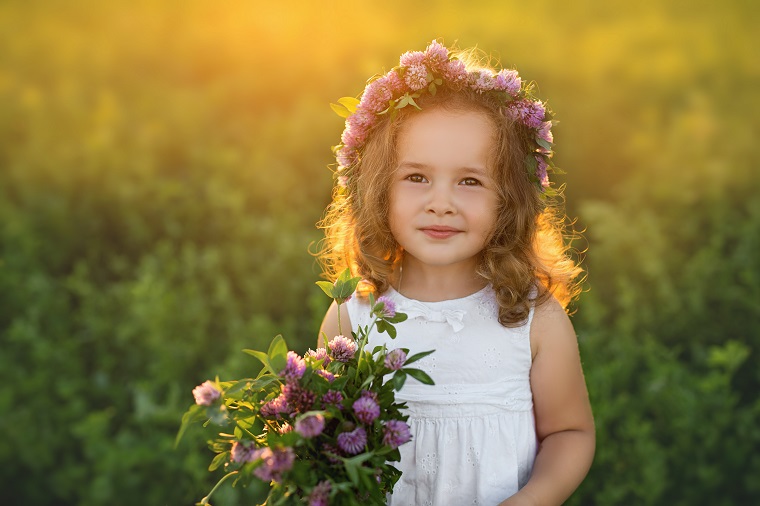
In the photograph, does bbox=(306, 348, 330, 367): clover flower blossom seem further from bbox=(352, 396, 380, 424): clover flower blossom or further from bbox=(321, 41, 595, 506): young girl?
bbox=(321, 41, 595, 506): young girl

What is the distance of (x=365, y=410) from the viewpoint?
6.75ft

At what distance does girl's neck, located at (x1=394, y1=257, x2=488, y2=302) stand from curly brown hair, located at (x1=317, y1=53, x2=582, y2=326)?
0.05 m

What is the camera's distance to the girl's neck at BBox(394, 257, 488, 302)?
269 centimetres

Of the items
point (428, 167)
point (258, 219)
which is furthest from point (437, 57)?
point (258, 219)

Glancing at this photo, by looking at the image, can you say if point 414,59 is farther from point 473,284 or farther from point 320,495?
point 320,495

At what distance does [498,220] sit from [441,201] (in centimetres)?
21

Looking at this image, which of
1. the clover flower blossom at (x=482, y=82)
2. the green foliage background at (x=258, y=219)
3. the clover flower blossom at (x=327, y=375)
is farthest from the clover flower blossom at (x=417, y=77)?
the green foliage background at (x=258, y=219)

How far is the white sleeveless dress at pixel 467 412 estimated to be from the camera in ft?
8.36

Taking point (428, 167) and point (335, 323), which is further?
point (335, 323)

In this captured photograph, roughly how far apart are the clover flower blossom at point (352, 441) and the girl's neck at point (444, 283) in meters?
0.74

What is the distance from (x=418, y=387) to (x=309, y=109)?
80.5 inches

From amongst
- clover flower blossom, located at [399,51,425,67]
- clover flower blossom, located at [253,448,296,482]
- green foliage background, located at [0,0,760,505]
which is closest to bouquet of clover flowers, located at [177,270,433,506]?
clover flower blossom, located at [253,448,296,482]

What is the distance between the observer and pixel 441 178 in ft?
8.18

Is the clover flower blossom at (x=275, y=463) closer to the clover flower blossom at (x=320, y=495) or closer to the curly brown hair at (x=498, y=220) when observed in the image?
the clover flower blossom at (x=320, y=495)
